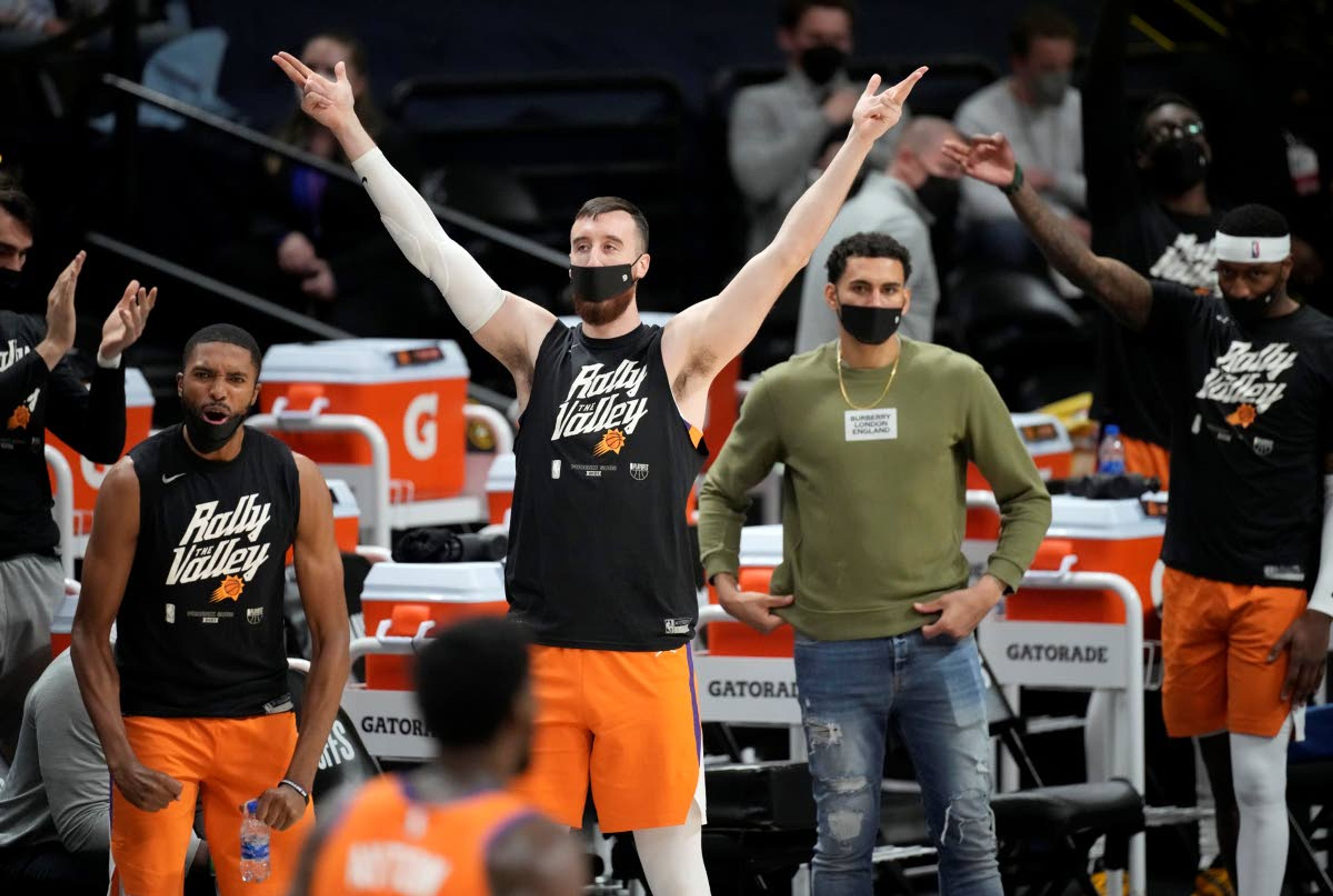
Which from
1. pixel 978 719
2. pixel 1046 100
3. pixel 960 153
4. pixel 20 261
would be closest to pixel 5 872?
pixel 20 261

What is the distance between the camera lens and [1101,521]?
289 inches

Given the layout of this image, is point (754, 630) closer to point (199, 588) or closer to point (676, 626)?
point (676, 626)

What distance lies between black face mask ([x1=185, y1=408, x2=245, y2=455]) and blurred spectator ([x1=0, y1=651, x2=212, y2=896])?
0.75 metres

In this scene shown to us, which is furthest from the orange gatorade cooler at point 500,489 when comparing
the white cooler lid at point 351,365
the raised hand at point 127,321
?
the raised hand at point 127,321

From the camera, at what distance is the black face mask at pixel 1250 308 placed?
6.66 meters

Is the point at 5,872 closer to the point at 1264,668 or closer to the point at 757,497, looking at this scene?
the point at 1264,668

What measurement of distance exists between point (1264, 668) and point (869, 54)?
6671 millimetres

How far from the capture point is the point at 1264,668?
661cm

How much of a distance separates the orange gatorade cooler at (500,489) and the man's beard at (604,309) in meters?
3.05

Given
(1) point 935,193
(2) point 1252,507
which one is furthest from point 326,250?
(2) point 1252,507

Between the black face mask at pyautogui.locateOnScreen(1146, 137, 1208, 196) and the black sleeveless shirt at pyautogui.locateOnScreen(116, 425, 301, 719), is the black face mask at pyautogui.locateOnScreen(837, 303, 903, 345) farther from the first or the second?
the black face mask at pyautogui.locateOnScreen(1146, 137, 1208, 196)

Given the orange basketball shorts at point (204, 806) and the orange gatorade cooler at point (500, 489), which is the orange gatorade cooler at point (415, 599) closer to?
the orange basketball shorts at point (204, 806)

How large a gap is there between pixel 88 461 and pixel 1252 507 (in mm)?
3928

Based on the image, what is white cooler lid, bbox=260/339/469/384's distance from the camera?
8.82 metres
